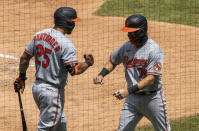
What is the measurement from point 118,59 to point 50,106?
1.05 m

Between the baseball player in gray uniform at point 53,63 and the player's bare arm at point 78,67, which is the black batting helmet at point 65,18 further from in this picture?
the player's bare arm at point 78,67

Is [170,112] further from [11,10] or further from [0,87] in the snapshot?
[11,10]

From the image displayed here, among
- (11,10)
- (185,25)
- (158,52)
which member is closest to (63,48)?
(158,52)

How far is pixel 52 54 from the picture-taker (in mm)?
4855

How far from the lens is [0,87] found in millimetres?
8570

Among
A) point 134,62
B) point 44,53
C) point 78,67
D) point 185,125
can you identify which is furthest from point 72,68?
point 185,125

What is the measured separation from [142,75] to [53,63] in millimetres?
1101

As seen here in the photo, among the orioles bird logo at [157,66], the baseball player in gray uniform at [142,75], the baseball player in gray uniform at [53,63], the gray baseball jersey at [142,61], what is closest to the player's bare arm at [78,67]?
the baseball player in gray uniform at [53,63]

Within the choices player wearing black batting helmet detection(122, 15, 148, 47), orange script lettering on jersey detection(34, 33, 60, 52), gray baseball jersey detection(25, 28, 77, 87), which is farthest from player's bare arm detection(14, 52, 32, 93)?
player wearing black batting helmet detection(122, 15, 148, 47)

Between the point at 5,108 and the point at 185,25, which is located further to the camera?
the point at 185,25

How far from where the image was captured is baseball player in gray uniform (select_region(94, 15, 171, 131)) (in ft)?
15.9

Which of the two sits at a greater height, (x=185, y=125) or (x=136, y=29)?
(x=136, y=29)

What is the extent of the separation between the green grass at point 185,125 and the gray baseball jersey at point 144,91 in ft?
5.30

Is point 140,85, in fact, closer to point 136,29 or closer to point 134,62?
point 134,62
